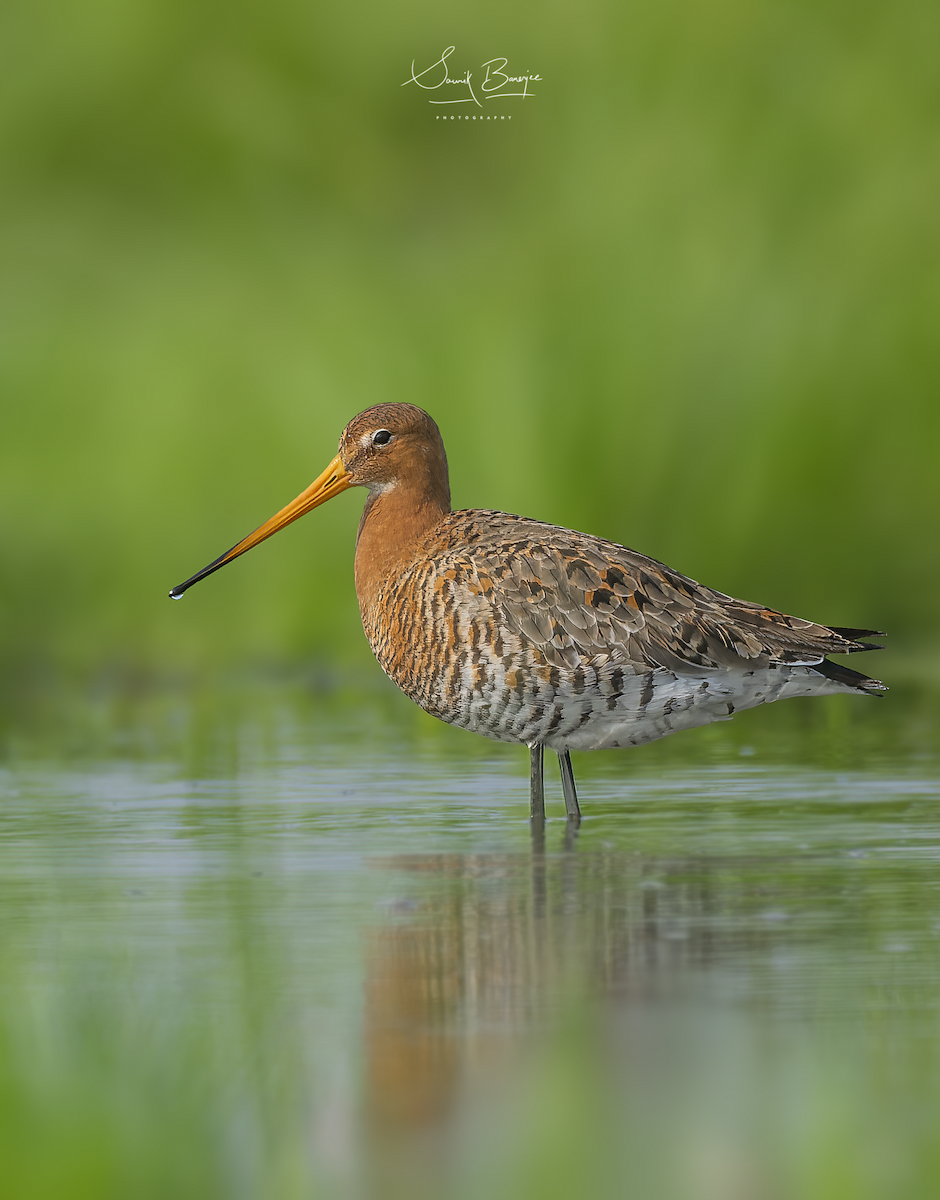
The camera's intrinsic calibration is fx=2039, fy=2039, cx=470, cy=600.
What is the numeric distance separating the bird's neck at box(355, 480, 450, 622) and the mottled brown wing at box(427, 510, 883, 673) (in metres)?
0.17

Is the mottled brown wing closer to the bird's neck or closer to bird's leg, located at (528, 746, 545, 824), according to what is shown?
the bird's neck

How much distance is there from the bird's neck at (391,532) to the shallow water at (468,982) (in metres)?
0.96

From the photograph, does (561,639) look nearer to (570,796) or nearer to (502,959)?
(570,796)

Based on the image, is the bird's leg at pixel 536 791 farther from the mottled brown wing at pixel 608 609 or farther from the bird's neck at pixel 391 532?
the bird's neck at pixel 391 532

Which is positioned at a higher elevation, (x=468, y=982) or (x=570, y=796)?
(x=570, y=796)

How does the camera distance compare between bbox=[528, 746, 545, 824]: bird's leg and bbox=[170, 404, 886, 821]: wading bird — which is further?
bbox=[528, 746, 545, 824]: bird's leg

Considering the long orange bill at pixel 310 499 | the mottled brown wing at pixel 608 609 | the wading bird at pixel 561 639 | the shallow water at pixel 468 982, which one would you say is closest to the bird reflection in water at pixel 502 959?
the shallow water at pixel 468 982

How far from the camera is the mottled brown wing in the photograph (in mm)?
8156

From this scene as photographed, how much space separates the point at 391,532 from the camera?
8773mm

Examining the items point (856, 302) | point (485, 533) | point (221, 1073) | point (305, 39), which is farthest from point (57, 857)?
point (305, 39)

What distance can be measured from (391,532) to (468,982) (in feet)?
11.7

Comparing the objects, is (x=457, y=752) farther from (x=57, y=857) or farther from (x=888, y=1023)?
(x=888, y=1023)

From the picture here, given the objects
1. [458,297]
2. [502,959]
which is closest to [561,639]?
[502,959]

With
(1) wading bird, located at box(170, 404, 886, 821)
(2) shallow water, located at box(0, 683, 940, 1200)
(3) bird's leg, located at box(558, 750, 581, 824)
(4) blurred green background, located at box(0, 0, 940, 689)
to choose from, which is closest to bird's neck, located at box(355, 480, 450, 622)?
(1) wading bird, located at box(170, 404, 886, 821)
